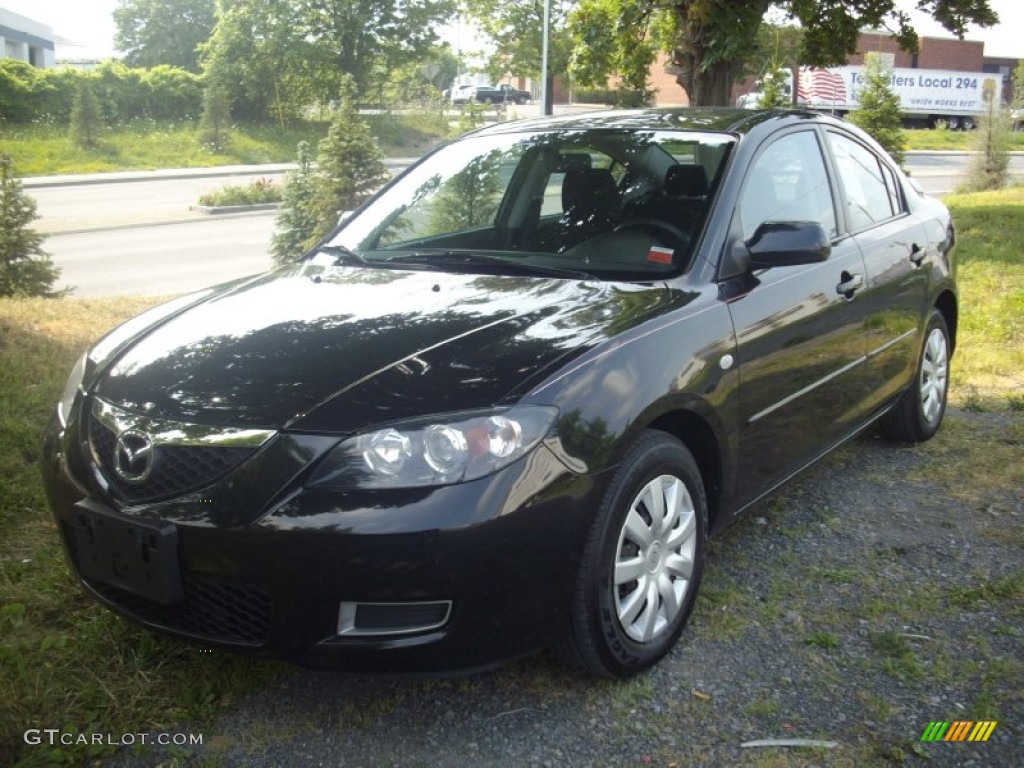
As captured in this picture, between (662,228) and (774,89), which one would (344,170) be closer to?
(662,228)

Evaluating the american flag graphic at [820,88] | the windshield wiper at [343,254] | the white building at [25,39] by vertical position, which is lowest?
the windshield wiper at [343,254]

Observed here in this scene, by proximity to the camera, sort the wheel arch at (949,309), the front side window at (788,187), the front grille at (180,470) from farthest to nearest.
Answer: the wheel arch at (949,309) < the front side window at (788,187) < the front grille at (180,470)

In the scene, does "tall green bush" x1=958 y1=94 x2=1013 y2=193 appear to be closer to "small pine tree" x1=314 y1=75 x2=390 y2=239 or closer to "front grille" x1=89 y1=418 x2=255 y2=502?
"small pine tree" x1=314 y1=75 x2=390 y2=239

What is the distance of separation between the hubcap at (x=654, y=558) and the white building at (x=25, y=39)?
48.9m

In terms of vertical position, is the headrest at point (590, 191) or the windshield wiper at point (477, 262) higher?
the headrest at point (590, 191)

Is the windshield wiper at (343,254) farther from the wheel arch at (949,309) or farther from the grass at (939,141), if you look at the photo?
the grass at (939,141)

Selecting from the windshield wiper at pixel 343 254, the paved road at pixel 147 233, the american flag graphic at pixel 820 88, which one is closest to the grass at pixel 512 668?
the windshield wiper at pixel 343 254

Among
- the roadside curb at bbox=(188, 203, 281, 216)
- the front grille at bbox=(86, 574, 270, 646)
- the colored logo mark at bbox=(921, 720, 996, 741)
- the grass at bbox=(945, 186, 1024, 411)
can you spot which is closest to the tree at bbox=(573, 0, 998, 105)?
the grass at bbox=(945, 186, 1024, 411)

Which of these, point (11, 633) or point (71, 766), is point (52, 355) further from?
point (71, 766)

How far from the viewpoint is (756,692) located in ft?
9.61

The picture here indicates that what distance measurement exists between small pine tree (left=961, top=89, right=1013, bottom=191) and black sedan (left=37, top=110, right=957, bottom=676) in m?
16.5

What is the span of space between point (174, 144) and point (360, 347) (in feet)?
109

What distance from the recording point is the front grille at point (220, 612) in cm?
252

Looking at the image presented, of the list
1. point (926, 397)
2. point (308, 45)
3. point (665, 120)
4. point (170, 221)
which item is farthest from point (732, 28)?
point (308, 45)
